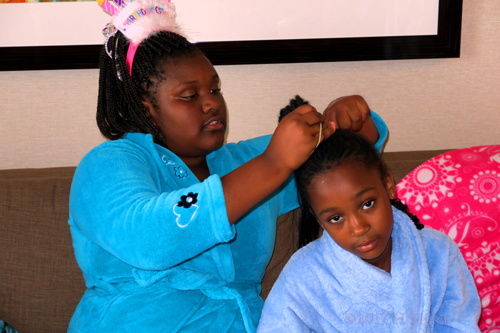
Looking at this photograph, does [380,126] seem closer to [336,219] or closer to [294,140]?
[336,219]

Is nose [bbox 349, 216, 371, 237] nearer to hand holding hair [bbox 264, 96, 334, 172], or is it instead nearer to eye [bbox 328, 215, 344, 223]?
eye [bbox 328, 215, 344, 223]

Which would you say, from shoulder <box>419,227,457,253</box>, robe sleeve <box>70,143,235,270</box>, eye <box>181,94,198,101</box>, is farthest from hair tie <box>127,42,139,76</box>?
shoulder <box>419,227,457,253</box>

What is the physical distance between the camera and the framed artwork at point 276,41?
1.49 metres

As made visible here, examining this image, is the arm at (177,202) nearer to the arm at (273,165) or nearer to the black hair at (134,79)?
the arm at (273,165)

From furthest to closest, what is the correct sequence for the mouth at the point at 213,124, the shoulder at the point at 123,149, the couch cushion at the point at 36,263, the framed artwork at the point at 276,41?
1. the framed artwork at the point at 276,41
2. the couch cushion at the point at 36,263
3. the mouth at the point at 213,124
4. the shoulder at the point at 123,149

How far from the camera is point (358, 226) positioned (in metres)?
0.96

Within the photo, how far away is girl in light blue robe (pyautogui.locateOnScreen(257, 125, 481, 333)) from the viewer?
98 centimetres

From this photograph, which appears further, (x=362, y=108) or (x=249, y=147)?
(x=249, y=147)

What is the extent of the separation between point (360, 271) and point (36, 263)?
0.95 metres

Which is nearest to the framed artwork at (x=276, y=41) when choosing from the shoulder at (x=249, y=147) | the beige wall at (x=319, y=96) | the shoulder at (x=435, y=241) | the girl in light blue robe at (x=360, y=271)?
the beige wall at (x=319, y=96)

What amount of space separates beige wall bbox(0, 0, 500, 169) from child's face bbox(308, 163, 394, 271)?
677 millimetres

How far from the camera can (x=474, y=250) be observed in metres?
1.21

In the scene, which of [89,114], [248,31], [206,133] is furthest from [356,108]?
[89,114]

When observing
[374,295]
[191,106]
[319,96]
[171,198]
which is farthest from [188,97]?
[319,96]
